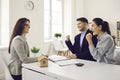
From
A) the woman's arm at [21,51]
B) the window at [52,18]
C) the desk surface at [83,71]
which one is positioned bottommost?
the desk surface at [83,71]

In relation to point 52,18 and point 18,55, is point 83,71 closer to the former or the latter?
point 18,55

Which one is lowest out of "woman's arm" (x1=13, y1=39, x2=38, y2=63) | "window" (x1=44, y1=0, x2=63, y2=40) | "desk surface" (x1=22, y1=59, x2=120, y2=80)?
"desk surface" (x1=22, y1=59, x2=120, y2=80)

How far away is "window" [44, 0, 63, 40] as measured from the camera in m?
6.17

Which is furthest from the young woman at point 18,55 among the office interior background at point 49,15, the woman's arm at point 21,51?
the office interior background at point 49,15

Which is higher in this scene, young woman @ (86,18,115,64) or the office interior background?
the office interior background

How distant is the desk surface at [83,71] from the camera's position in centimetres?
190

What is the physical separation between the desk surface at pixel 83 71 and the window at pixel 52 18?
3.73 metres

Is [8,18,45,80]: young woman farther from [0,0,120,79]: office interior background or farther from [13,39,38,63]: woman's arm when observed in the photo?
[0,0,120,79]: office interior background

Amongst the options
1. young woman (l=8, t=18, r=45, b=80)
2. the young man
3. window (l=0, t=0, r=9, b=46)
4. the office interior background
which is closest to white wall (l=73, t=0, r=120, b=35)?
the office interior background

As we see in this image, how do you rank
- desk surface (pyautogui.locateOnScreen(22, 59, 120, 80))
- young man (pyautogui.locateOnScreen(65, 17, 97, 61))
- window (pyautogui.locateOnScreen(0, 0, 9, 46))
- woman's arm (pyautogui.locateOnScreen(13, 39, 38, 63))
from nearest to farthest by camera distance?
1. desk surface (pyautogui.locateOnScreen(22, 59, 120, 80))
2. woman's arm (pyautogui.locateOnScreen(13, 39, 38, 63))
3. young man (pyautogui.locateOnScreen(65, 17, 97, 61))
4. window (pyautogui.locateOnScreen(0, 0, 9, 46))

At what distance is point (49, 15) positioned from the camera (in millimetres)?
6234

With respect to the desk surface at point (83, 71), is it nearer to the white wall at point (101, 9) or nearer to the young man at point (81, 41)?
the young man at point (81, 41)

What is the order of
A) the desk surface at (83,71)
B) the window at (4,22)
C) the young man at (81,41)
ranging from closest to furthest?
the desk surface at (83,71), the young man at (81,41), the window at (4,22)

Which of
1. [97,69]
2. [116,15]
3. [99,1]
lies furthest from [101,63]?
[99,1]
